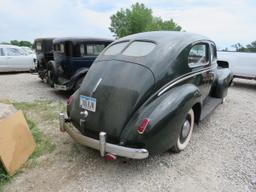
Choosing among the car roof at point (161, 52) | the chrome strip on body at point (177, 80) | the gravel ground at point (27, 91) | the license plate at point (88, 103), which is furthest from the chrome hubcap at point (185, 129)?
the gravel ground at point (27, 91)

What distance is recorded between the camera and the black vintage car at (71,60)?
19.7 ft

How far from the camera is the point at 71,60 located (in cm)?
600

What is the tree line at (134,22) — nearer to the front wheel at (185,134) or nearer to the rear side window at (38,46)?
the rear side window at (38,46)

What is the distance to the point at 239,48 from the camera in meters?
9.31

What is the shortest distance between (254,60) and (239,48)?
6.01 ft

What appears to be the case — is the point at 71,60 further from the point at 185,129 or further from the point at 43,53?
the point at 185,129

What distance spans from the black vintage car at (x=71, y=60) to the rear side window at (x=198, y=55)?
3227 millimetres

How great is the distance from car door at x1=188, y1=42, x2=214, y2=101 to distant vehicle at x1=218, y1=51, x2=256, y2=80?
13.1 ft

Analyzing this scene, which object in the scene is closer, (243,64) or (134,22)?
(243,64)

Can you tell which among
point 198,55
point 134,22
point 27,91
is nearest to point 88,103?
point 198,55

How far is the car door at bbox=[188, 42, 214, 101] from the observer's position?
143 inches

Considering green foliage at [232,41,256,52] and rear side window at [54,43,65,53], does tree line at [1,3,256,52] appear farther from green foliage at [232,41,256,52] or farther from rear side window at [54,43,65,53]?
rear side window at [54,43,65,53]

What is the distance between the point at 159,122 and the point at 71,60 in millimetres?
4131

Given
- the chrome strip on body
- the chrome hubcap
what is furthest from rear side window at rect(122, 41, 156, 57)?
the chrome hubcap
